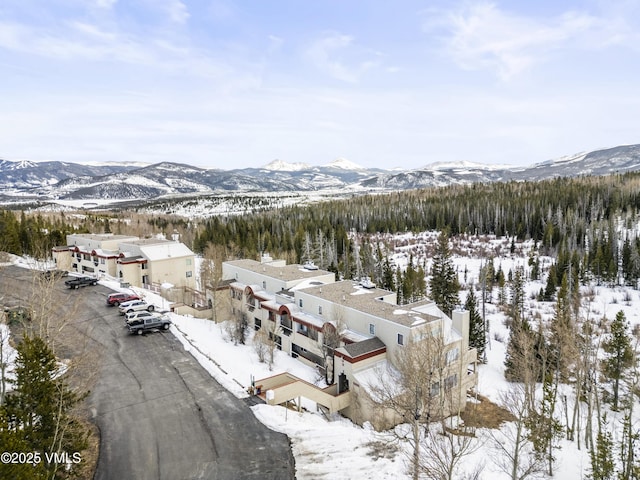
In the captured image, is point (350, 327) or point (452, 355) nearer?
point (452, 355)

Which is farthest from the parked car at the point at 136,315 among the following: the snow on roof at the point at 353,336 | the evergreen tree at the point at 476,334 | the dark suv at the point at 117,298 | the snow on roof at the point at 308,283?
the evergreen tree at the point at 476,334

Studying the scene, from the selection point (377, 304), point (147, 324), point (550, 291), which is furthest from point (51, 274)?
point (550, 291)

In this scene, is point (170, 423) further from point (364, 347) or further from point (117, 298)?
point (117, 298)

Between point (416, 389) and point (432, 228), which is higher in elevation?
point (416, 389)

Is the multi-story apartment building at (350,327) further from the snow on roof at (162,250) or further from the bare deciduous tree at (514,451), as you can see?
the snow on roof at (162,250)

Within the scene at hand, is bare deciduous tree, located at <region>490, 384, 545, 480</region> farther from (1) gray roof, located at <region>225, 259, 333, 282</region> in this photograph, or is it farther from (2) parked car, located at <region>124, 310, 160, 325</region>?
(2) parked car, located at <region>124, 310, 160, 325</region>

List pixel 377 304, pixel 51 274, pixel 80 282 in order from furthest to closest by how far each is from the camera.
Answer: pixel 80 282, pixel 377 304, pixel 51 274

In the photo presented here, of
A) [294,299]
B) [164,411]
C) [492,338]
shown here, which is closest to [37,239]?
[294,299]
